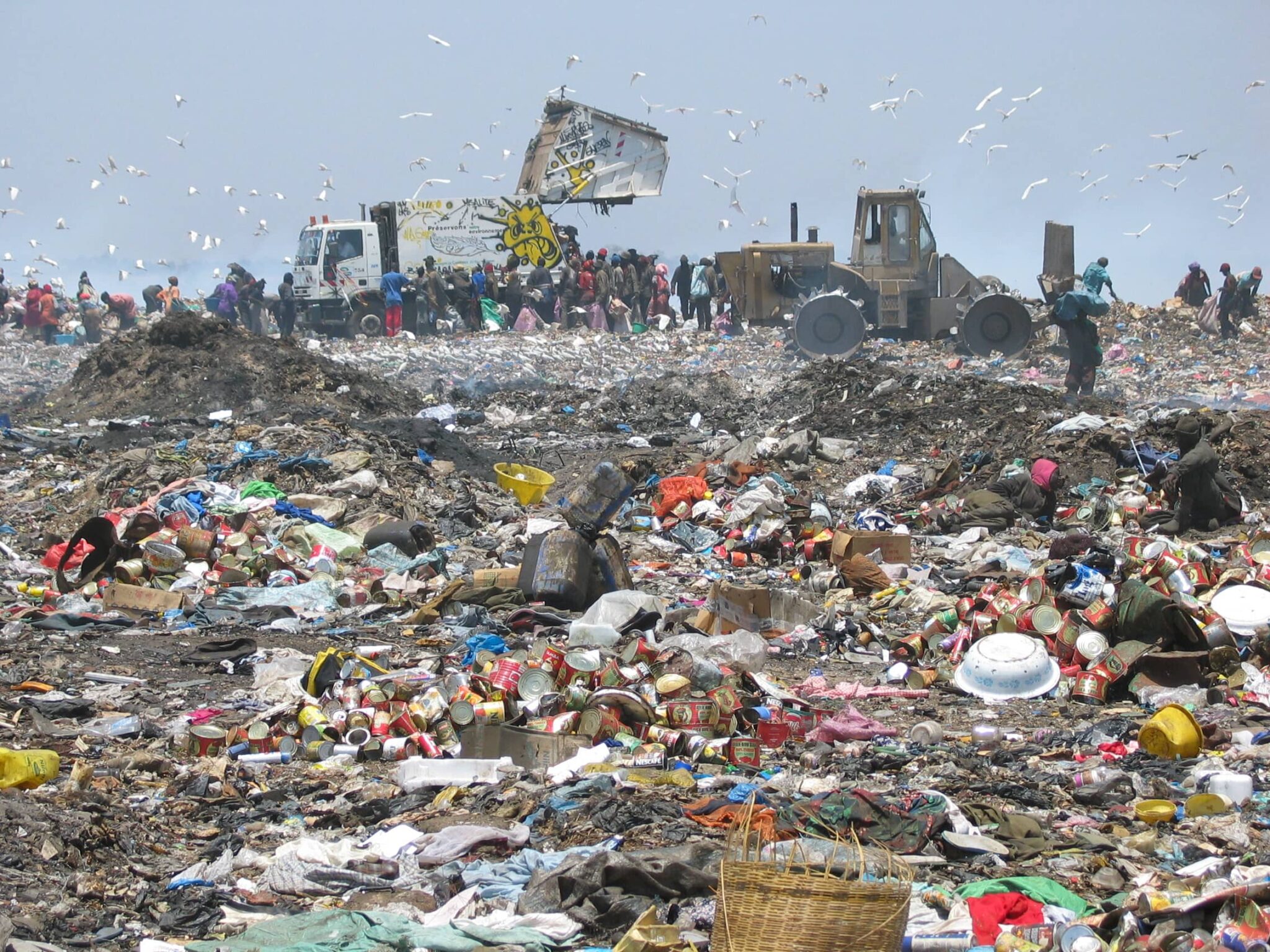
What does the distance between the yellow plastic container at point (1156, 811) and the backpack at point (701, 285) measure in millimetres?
18931

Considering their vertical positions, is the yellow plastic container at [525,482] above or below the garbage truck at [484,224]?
below

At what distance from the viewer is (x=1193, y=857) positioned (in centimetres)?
384

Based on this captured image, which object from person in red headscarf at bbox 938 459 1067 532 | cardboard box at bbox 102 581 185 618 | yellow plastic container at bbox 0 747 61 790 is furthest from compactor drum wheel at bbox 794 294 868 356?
yellow plastic container at bbox 0 747 61 790

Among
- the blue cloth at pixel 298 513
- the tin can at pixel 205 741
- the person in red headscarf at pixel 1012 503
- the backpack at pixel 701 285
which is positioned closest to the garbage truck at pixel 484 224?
the backpack at pixel 701 285

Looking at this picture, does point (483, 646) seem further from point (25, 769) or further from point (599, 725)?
point (25, 769)

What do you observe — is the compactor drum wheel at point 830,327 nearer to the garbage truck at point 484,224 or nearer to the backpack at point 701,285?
the backpack at point 701,285

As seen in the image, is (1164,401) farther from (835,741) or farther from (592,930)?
(592,930)

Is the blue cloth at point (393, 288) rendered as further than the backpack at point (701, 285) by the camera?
No

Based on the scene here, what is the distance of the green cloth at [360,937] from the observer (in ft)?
10.6

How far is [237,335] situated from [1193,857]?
48.0 ft

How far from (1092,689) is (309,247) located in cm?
1973

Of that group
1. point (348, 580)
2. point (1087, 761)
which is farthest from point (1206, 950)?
point (348, 580)

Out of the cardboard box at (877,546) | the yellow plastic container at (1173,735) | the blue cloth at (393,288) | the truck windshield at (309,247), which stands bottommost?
the yellow plastic container at (1173,735)

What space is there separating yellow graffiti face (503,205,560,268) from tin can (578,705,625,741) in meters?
19.9
